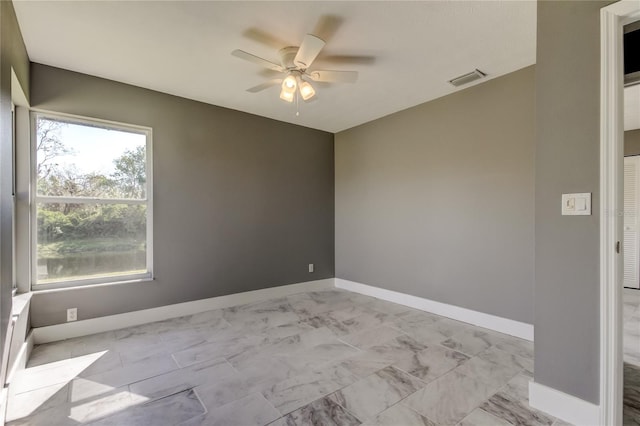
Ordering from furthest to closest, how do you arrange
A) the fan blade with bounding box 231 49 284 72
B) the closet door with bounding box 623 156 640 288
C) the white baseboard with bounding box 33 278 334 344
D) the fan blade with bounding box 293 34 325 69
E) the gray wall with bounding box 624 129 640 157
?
the gray wall with bounding box 624 129 640 157 → the closet door with bounding box 623 156 640 288 → the white baseboard with bounding box 33 278 334 344 → the fan blade with bounding box 231 49 284 72 → the fan blade with bounding box 293 34 325 69

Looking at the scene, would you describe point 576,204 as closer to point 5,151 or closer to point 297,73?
point 297,73

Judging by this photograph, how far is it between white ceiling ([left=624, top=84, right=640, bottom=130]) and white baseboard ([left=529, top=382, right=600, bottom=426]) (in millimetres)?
3135

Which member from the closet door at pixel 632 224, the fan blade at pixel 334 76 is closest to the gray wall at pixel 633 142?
the closet door at pixel 632 224

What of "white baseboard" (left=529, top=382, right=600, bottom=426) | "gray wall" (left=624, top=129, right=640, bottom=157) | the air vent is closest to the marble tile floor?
"white baseboard" (left=529, top=382, right=600, bottom=426)

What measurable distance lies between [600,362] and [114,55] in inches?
161

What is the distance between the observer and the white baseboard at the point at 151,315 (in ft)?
9.26

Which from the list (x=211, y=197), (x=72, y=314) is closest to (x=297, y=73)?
(x=211, y=197)

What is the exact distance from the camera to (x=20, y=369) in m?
2.21

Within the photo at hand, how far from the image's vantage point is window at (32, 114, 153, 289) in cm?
283

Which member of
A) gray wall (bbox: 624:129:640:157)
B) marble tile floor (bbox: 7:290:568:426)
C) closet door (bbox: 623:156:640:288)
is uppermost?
gray wall (bbox: 624:129:640:157)

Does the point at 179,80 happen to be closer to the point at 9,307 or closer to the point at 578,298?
the point at 9,307

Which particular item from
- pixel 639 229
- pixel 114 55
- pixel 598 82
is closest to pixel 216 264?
pixel 114 55

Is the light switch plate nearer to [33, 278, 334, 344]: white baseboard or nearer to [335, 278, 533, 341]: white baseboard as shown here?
[335, 278, 533, 341]: white baseboard

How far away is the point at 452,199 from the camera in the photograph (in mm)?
3461
